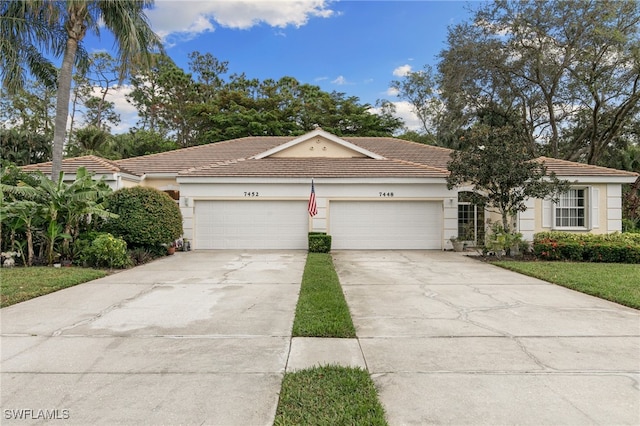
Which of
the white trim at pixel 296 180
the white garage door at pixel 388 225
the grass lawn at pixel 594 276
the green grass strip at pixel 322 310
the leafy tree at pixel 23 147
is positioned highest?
the leafy tree at pixel 23 147

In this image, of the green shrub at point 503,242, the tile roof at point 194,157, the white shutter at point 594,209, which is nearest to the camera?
the green shrub at point 503,242

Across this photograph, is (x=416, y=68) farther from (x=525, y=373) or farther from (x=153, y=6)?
(x=525, y=373)

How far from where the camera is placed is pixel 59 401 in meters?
3.08

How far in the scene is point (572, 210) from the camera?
14375mm

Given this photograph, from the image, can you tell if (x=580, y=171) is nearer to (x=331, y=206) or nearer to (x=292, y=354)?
(x=331, y=206)

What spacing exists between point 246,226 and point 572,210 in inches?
536

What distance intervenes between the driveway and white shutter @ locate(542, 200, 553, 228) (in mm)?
7731

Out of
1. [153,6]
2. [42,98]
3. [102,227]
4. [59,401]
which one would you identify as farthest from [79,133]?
[59,401]

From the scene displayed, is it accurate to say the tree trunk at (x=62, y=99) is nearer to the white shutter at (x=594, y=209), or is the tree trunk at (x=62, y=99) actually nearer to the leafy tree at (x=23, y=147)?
the leafy tree at (x=23, y=147)

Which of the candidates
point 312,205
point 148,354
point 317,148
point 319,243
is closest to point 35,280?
point 148,354

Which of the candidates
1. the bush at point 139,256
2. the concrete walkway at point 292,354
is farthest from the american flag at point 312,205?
the concrete walkway at point 292,354

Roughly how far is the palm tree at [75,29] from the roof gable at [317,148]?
22.7ft

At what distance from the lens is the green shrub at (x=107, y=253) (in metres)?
9.53

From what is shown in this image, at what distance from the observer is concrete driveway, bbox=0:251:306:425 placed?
2975 mm
